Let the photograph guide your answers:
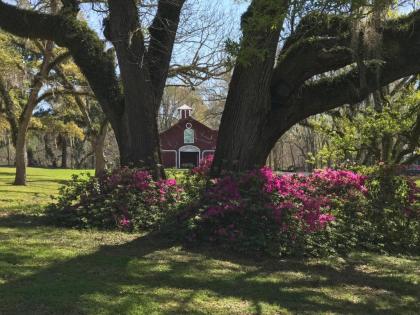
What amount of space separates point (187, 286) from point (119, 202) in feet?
14.4

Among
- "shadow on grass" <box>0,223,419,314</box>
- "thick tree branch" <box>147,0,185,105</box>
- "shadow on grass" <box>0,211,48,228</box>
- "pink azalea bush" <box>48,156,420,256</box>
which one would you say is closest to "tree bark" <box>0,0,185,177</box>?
"thick tree branch" <box>147,0,185,105</box>

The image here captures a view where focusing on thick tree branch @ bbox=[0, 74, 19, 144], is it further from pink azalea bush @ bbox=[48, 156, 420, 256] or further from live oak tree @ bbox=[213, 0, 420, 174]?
live oak tree @ bbox=[213, 0, 420, 174]

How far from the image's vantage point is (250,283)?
6.13 meters

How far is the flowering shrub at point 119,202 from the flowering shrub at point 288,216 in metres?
1.51

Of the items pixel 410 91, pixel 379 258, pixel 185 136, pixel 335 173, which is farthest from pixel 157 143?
pixel 185 136

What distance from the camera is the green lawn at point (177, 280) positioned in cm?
501

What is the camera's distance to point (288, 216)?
27.0ft

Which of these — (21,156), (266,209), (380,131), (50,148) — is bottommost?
(266,209)

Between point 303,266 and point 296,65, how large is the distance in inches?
158

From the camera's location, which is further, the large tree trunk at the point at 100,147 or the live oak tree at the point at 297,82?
the large tree trunk at the point at 100,147

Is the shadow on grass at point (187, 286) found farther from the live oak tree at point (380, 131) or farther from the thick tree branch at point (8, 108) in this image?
the thick tree branch at point (8, 108)

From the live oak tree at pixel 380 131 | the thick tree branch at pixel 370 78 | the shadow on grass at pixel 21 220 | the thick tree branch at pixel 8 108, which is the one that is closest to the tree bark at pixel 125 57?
the shadow on grass at pixel 21 220

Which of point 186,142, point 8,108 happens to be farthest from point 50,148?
point 8,108

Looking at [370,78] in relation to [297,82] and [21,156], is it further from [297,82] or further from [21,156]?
[21,156]
